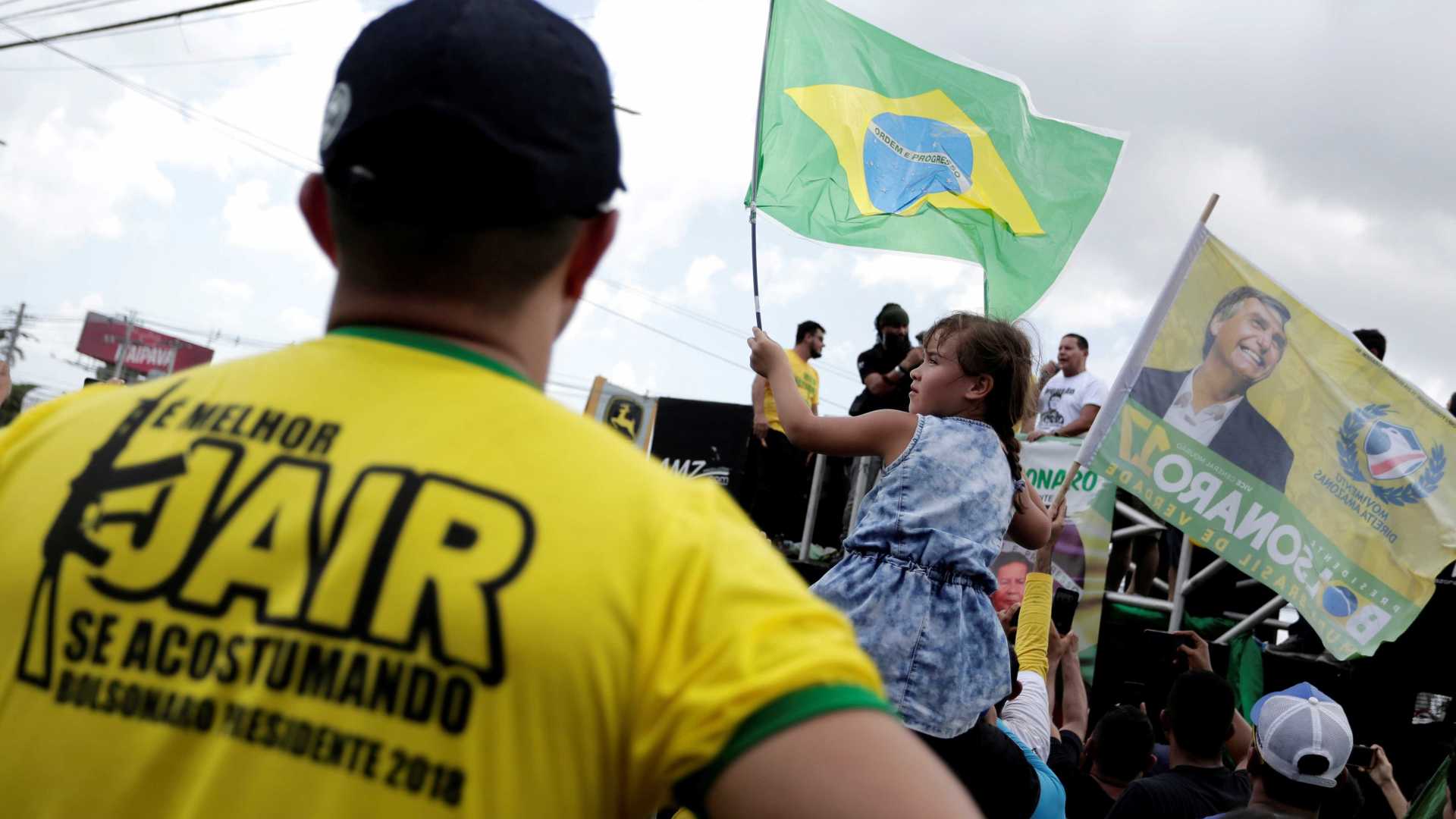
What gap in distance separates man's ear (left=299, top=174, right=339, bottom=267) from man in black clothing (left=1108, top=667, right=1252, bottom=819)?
3567mm

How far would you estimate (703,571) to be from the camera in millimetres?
1016

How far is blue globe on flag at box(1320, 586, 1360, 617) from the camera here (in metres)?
5.75

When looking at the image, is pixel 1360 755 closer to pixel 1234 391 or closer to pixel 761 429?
pixel 1234 391

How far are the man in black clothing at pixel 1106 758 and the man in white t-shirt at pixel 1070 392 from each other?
3.93m

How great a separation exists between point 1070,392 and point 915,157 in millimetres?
3810

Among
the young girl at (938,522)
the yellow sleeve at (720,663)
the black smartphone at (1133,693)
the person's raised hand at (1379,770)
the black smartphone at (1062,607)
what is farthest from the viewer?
the black smartphone at (1133,693)

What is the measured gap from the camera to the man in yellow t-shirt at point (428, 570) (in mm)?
980

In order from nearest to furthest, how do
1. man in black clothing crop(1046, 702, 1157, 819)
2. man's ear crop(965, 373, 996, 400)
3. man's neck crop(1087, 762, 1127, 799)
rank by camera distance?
man's ear crop(965, 373, 996, 400), man in black clothing crop(1046, 702, 1157, 819), man's neck crop(1087, 762, 1127, 799)

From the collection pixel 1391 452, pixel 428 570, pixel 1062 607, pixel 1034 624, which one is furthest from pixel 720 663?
pixel 1391 452

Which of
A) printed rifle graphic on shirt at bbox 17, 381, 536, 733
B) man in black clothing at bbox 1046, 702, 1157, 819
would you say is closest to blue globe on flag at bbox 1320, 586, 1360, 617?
man in black clothing at bbox 1046, 702, 1157, 819

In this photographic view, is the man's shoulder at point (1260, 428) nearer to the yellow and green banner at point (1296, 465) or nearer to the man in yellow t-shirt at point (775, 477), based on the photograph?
the yellow and green banner at point (1296, 465)

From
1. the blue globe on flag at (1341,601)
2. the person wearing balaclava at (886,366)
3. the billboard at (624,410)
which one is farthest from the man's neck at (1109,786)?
the billboard at (624,410)

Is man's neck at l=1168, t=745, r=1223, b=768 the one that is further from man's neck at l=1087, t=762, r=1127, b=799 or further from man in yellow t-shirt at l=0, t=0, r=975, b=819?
man in yellow t-shirt at l=0, t=0, r=975, b=819

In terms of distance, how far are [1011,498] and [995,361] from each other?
382 mm
